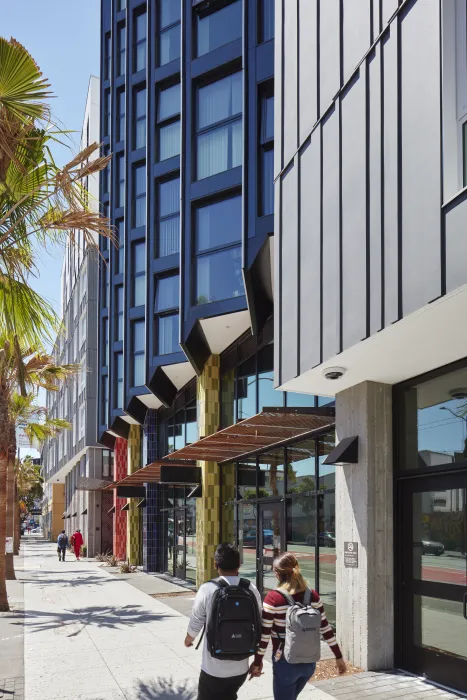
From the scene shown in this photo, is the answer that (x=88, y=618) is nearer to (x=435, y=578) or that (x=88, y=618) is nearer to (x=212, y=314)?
(x=212, y=314)

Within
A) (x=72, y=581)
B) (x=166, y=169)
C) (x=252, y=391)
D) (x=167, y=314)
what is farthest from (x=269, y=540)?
(x=166, y=169)

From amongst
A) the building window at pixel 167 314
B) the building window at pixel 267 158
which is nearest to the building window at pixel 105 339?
the building window at pixel 167 314

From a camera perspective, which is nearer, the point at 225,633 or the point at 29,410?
the point at 225,633

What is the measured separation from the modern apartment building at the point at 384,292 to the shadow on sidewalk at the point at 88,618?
554 centimetres

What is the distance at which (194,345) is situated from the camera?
1908 cm

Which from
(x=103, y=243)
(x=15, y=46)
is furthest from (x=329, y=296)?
(x=103, y=243)

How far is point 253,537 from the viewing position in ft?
55.2

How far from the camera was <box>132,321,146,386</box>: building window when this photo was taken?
2680 centimetres

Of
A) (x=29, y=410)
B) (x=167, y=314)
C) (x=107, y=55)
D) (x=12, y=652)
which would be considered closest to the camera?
(x=12, y=652)

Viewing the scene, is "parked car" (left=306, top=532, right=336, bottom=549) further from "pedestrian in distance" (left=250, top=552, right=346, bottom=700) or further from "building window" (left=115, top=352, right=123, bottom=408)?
"building window" (left=115, top=352, right=123, bottom=408)

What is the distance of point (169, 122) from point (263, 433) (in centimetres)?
→ 1270

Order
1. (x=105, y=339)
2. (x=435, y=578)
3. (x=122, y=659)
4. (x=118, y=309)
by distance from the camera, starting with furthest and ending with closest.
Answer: (x=105, y=339)
(x=118, y=309)
(x=122, y=659)
(x=435, y=578)

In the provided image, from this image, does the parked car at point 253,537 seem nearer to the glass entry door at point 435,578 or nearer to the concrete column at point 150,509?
the glass entry door at point 435,578

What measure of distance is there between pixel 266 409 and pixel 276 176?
12.1 feet
